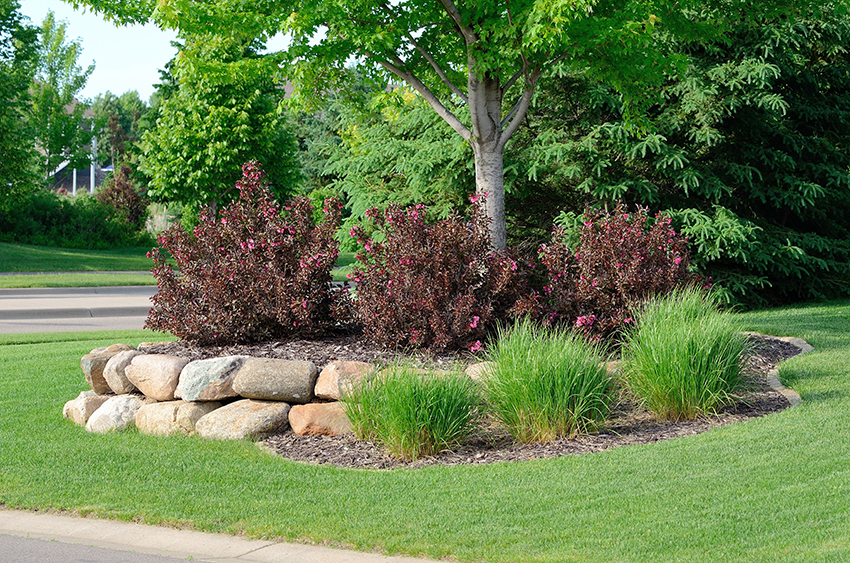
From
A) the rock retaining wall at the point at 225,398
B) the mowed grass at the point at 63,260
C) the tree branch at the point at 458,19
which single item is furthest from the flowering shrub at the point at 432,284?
the mowed grass at the point at 63,260

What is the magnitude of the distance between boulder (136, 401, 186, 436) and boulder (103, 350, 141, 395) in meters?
0.47

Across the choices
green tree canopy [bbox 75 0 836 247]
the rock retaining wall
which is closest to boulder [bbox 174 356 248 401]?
the rock retaining wall

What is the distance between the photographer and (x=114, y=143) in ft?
226

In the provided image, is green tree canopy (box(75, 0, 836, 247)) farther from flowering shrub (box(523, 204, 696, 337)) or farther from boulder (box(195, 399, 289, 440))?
boulder (box(195, 399, 289, 440))

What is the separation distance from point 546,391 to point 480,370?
73cm

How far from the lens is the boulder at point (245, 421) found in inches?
262

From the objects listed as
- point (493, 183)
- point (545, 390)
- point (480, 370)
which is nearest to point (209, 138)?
point (493, 183)

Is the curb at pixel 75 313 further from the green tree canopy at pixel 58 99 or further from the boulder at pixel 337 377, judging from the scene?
the green tree canopy at pixel 58 99

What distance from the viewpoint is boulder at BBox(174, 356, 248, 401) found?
6.89 metres

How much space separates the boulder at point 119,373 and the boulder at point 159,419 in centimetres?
47

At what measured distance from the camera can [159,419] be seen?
705cm

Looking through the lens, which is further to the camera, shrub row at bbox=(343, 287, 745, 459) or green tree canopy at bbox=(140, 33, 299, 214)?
green tree canopy at bbox=(140, 33, 299, 214)

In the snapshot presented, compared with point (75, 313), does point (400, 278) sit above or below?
above

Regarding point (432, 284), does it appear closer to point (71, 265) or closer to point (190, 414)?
point (190, 414)
